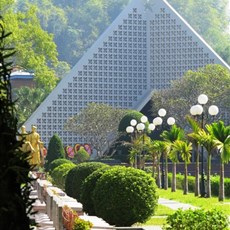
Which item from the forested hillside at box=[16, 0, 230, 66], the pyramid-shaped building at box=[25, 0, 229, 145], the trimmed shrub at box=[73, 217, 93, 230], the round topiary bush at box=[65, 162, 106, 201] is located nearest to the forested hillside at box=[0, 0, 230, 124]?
the forested hillside at box=[16, 0, 230, 66]

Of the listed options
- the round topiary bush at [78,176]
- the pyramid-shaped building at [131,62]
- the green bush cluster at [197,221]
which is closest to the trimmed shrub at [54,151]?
the pyramid-shaped building at [131,62]

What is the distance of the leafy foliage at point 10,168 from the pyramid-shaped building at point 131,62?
5700cm

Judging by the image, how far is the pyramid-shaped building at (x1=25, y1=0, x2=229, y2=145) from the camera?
62.2 meters

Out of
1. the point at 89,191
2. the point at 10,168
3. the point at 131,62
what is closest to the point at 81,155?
the point at 131,62

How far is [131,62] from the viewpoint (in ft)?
214

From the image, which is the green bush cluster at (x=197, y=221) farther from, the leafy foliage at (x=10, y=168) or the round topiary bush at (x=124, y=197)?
the leafy foliage at (x=10, y=168)

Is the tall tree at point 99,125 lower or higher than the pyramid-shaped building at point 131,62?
lower

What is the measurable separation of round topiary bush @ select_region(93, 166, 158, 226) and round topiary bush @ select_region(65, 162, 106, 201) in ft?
16.0

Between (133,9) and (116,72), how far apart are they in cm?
505

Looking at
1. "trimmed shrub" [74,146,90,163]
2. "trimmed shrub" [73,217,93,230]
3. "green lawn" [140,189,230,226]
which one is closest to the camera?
"trimmed shrub" [73,217,93,230]

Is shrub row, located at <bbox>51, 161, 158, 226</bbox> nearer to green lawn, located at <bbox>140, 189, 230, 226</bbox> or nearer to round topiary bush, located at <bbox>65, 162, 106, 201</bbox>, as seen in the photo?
green lawn, located at <bbox>140, 189, 230, 226</bbox>

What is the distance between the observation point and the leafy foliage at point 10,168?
3828mm

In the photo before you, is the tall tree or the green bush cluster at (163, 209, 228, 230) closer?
the green bush cluster at (163, 209, 228, 230)

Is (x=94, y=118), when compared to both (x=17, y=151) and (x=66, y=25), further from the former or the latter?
(x=66, y=25)
